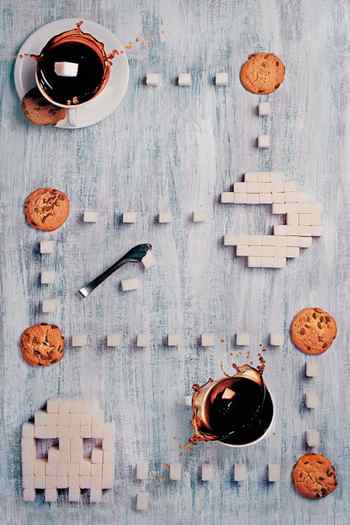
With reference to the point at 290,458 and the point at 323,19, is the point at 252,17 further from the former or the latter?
the point at 290,458

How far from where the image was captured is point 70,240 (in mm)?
1607

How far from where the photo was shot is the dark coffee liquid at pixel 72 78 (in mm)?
1460

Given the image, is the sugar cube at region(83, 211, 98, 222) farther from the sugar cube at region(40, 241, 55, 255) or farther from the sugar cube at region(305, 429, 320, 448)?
the sugar cube at region(305, 429, 320, 448)

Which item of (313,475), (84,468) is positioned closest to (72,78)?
(84,468)

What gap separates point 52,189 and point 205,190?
280mm

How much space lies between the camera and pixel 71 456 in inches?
62.6

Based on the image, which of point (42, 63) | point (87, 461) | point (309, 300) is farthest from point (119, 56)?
point (87, 461)

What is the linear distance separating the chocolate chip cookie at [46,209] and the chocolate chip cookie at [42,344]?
182mm

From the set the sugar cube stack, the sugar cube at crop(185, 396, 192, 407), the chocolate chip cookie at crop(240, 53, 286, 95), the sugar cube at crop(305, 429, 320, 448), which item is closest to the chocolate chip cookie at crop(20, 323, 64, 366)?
the sugar cube at crop(185, 396, 192, 407)

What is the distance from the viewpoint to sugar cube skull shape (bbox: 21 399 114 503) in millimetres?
1587

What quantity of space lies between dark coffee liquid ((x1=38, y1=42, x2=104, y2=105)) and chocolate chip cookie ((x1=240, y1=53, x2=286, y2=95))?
29 centimetres

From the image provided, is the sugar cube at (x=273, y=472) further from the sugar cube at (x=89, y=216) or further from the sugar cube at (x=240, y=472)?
the sugar cube at (x=89, y=216)

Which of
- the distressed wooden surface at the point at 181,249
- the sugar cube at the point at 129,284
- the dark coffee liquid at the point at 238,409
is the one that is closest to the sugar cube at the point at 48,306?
the distressed wooden surface at the point at 181,249

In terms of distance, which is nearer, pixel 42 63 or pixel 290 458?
pixel 42 63
